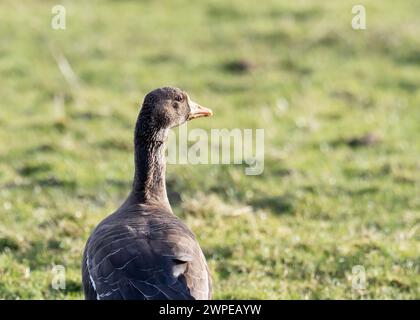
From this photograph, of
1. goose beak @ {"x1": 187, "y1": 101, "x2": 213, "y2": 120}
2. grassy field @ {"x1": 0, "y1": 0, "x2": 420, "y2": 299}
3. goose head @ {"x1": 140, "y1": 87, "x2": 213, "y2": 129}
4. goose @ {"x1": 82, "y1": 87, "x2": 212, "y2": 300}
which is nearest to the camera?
goose @ {"x1": 82, "y1": 87, "x2": 212, "y2": 300}

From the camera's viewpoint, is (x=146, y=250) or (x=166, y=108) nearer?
(x=146, y=250)

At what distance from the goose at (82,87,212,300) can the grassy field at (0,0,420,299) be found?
1.22 m

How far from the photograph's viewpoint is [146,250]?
248 inches

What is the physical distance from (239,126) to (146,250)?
25.6 ft

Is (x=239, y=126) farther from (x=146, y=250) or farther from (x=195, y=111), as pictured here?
(x=146, y=250)

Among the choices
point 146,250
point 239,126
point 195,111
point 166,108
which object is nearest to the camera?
point 146,250

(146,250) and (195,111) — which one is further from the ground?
(195,111)

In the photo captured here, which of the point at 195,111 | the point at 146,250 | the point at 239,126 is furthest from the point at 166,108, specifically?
the point at 239,126

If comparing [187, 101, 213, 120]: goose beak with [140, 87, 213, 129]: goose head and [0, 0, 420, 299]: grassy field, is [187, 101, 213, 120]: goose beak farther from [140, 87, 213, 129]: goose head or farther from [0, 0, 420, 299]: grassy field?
[0, 0, 420, 299]: grassy field

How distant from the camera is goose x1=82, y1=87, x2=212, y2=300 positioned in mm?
6074

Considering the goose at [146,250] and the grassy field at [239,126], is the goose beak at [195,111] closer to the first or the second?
the goose at [146,250]

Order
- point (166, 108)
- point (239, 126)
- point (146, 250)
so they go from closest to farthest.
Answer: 1. point (146, 250)
2. point (166, 108)
3. point (239, 126)

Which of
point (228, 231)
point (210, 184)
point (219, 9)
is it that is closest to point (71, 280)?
point (228, 231)

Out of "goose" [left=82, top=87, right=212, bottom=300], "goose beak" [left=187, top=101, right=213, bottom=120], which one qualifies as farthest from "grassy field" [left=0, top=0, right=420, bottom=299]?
"goose beak" [left=187, top=101, right=213, bottom=120]
